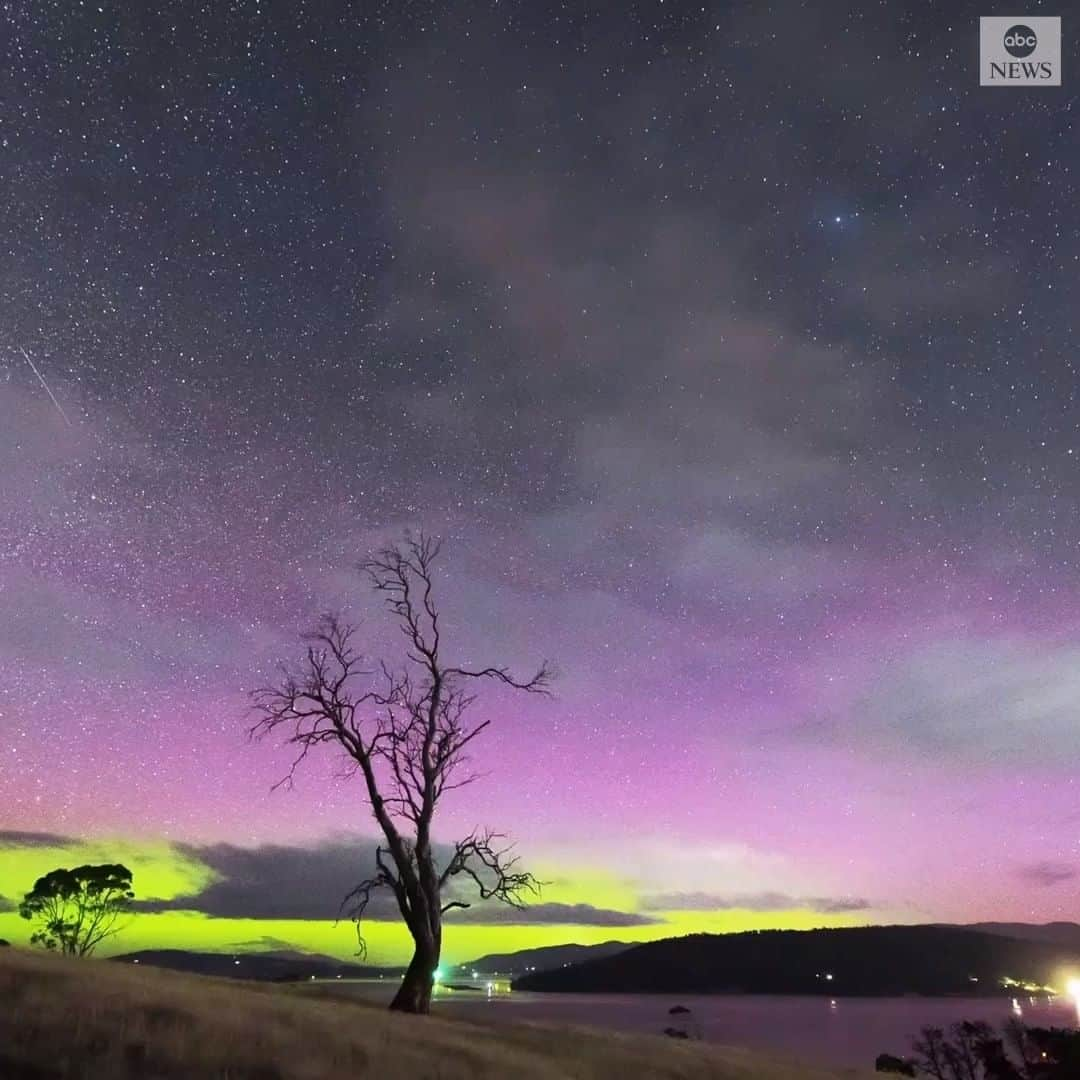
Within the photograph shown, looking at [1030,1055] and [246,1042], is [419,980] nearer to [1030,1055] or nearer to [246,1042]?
[246,1042]

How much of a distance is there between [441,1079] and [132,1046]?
195 inches

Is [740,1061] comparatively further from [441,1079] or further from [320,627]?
[320,627]

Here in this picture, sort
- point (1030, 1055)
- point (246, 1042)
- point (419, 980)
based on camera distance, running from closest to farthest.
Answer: point (246, 1042) < point (419, 980) < point (1030, 1055)

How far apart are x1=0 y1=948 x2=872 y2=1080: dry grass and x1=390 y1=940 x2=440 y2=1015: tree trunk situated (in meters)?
1.96

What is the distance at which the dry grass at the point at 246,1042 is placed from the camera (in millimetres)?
13664

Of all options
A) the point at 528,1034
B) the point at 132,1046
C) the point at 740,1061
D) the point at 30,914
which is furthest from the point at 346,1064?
the point at 30,914

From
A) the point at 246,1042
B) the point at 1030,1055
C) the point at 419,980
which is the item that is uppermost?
the point at 246,1042

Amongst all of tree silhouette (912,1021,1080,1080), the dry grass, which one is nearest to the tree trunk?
the dry grass

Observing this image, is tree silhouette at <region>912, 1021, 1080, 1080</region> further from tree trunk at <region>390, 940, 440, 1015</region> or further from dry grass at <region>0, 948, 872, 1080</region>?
tree trunk at <region>390, 940, 440, 1015</region>

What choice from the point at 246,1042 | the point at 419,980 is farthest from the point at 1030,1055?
the point at 246,1042

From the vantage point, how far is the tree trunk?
25.6 m

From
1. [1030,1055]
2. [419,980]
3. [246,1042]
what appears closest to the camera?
[246,1042]

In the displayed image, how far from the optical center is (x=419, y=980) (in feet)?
84.5

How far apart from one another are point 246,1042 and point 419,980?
36.5 feet
